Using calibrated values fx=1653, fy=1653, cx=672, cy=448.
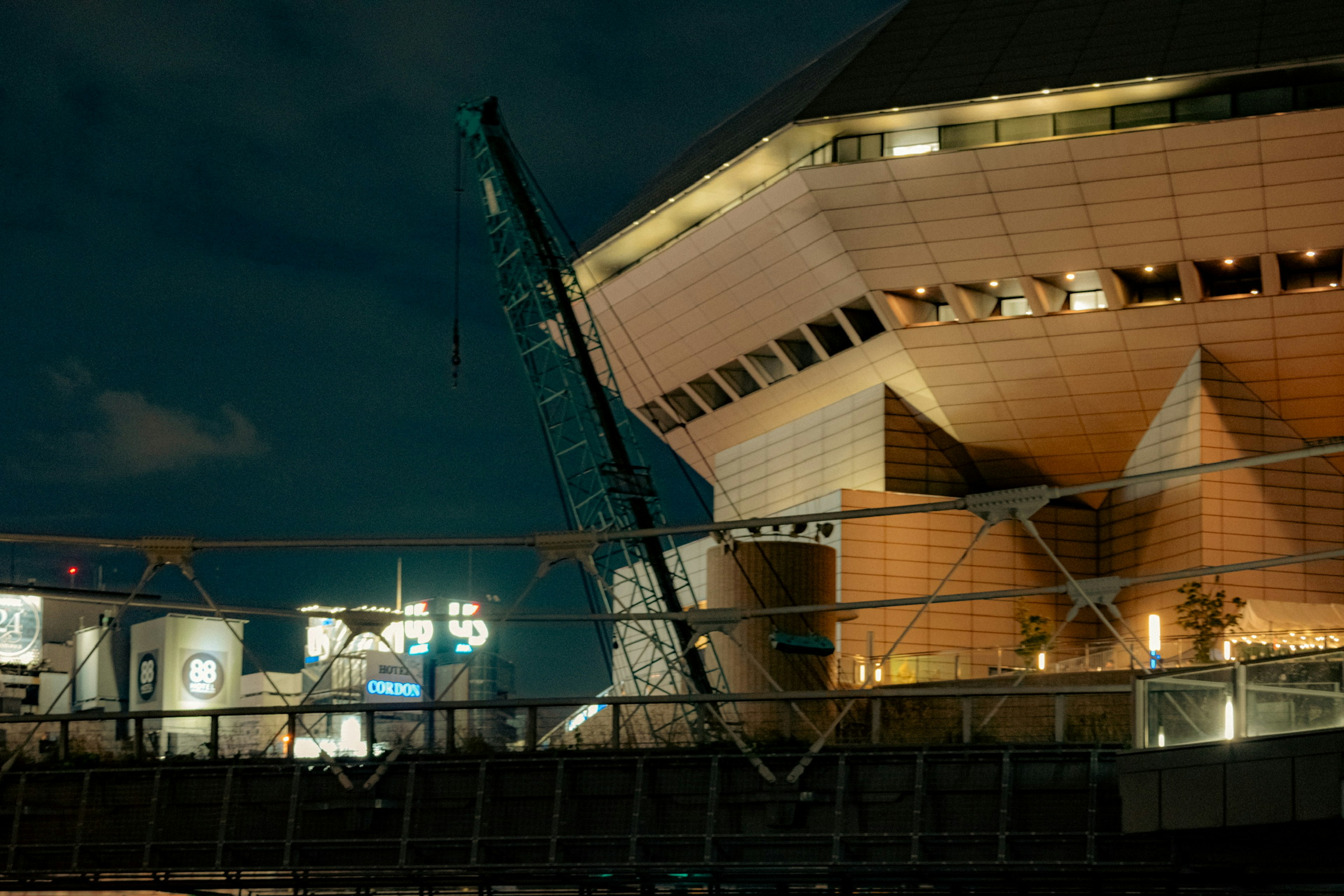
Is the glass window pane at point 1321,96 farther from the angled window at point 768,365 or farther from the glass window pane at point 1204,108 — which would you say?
the angled window at point 768,365

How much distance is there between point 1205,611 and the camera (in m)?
62.7

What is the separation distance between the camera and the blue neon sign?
9788 centimetres

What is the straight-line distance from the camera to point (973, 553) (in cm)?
7719

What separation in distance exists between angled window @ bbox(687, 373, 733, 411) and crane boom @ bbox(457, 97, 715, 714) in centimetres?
859

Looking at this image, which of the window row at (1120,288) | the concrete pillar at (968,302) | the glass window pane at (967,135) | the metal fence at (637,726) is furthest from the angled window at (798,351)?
the metal fence at (637,726)

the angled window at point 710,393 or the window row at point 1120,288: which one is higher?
the angled window at point 710,393

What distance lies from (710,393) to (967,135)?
2638 centimetres

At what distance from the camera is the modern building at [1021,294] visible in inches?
2354

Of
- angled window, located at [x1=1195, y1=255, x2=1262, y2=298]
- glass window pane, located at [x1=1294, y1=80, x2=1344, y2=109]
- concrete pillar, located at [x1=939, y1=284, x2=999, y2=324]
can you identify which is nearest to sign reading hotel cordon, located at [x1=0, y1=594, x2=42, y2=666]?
concrete pillar, located at [x1=939, y1=284, x2=999, y2=324]

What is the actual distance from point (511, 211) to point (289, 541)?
38408mm

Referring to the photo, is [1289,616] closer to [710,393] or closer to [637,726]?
[710,393]

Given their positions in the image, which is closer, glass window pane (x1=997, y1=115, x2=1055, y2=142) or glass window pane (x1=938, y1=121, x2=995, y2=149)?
glass window pane (x1=997, y1=115, x2=1055, y2=142)

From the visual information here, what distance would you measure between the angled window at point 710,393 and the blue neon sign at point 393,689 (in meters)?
25.8

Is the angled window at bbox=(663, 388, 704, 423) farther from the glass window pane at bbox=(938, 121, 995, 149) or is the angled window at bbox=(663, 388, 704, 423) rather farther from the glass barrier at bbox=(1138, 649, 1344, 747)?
the glass barrier at bbox=(1138, 649, 1344, 747)
